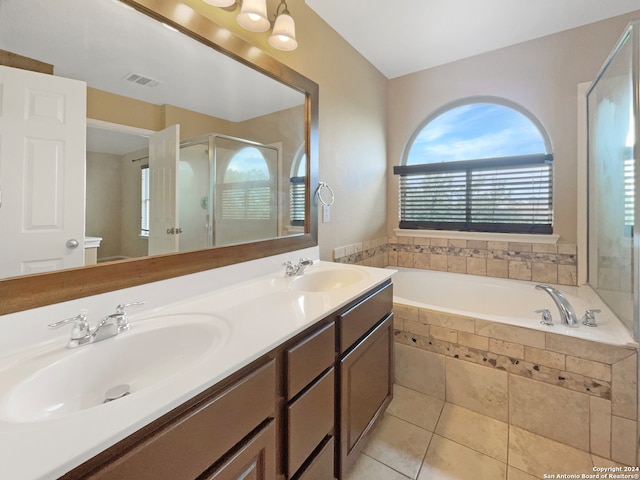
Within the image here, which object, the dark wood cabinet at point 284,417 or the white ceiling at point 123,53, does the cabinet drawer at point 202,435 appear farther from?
the white ceiling at point 123,53

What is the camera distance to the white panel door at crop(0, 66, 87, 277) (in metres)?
0.76

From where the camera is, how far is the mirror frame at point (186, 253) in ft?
2.57

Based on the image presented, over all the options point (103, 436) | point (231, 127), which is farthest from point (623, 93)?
point (103, 436)

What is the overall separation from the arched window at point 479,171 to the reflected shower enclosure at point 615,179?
0.31 m

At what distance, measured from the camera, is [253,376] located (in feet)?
2.44

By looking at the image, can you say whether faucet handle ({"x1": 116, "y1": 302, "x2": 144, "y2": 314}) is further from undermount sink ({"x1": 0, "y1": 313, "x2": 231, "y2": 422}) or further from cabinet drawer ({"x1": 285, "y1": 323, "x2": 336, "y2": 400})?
cabinet drawer ({"x1": 285, "y1": 323, "x2": 336, "y2": 400})

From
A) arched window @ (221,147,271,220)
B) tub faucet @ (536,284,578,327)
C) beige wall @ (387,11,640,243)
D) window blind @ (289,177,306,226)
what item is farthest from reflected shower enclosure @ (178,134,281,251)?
beige wall @ (387,11,640,243)

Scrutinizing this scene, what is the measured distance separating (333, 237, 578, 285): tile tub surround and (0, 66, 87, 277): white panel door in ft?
5.09

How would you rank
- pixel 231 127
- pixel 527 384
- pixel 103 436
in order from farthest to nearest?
pixel 527 384 < pixel 231 127 < pixel 103 436

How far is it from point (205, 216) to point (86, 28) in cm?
71

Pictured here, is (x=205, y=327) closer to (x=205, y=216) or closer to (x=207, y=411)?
(x=207, y=411)

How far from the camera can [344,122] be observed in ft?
7.23

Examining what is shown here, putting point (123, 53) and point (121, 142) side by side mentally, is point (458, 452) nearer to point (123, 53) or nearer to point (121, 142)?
point (121, 142)

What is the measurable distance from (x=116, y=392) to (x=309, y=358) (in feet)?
1.79
